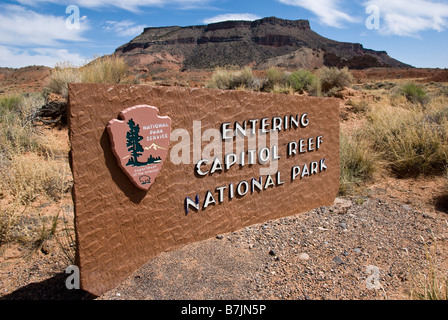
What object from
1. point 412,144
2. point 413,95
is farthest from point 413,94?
point 412,144

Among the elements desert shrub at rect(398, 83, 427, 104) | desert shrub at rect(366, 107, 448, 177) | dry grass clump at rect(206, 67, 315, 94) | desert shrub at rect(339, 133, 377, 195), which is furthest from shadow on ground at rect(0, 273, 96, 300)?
desert shrub at rect(398, 83, 427, 104)

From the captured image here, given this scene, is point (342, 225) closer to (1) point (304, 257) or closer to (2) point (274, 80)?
(1) point (304, 257)

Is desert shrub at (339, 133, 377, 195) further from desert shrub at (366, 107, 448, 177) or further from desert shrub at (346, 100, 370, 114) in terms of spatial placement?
desert shrub at (346, 100, 370, 114)

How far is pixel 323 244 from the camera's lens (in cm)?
388

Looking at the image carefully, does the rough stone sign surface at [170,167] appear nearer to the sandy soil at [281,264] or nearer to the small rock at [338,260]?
the sandy soil at [281,264]

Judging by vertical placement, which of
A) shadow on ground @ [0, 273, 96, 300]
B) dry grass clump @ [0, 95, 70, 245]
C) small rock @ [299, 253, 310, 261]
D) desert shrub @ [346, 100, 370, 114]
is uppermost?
desert shrub @ [346, 100, 370, 114]

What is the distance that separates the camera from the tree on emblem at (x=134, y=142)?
2.80 meters

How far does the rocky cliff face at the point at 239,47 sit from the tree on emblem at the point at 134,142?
49851 millimetres

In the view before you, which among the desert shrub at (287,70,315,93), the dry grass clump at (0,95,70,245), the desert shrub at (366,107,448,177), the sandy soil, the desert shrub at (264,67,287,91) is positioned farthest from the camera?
the desert shrub at (264,67,287,91)

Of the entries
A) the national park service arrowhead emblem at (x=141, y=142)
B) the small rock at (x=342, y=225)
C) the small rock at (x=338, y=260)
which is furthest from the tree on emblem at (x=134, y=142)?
the small rock at (x=342, y=225)

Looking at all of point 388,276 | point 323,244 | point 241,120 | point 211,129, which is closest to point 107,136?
Result: point 211,129

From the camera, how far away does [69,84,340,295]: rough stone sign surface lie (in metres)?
2.71

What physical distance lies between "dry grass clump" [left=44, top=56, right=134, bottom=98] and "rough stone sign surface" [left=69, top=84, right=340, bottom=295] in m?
7.71

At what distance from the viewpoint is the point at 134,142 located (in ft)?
9.29
